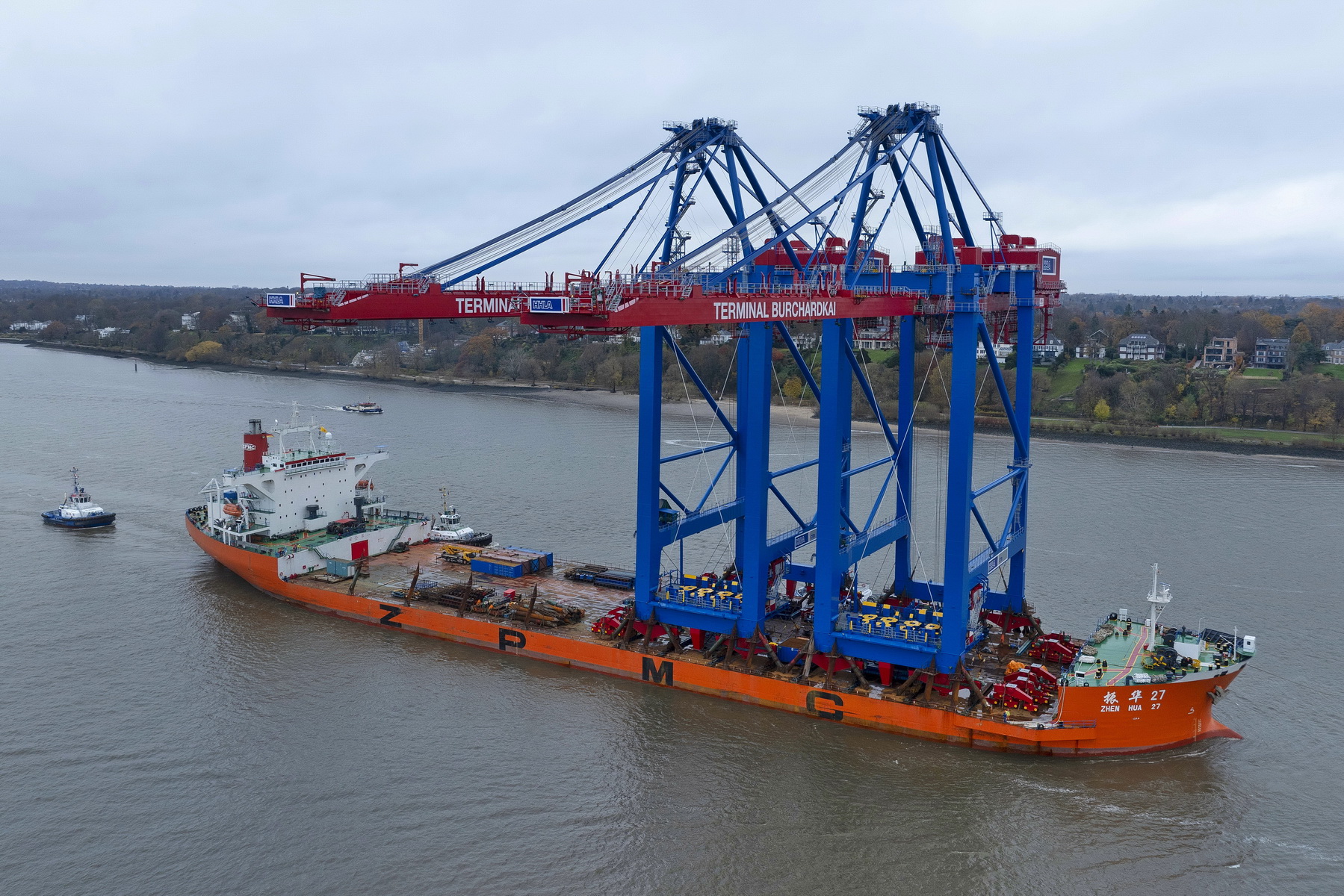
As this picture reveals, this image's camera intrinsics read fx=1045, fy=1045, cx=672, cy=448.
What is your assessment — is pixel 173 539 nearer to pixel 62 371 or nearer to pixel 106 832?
pixel 106 832

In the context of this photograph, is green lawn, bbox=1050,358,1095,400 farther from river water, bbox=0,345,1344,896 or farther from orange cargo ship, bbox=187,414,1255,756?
orange cargo ship, bbox=187,414,1255,756

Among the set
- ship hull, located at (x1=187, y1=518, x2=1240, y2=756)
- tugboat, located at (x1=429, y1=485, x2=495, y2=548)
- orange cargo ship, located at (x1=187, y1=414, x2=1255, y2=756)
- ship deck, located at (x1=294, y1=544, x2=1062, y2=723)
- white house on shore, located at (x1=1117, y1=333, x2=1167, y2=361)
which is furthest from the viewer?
white house on shore, located at (x1=1117, y1=333, x2=1167, y2=361)

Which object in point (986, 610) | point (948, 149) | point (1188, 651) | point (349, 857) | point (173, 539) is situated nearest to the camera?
point (349, 857)

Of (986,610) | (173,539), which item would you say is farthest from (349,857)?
(173,539)

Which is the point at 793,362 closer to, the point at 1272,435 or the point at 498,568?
the point at 1272,435

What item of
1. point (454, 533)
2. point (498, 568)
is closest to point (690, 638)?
point (498, 568)

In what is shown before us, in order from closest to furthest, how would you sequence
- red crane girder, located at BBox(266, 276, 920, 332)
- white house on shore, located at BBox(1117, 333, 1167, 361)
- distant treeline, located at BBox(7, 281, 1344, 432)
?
red crane girder, located at BBox(266, 276, 920, 332) < distant treeline, located at BBox(7, 281, 1344, 432) < white house on shore, located at BBox(1117, 333, 1167, 361)

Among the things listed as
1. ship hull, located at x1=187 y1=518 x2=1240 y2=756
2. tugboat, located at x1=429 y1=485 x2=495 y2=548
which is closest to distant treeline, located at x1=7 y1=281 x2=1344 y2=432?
tugboat, located at x1=429 y1=485 x2=495 y2=548
